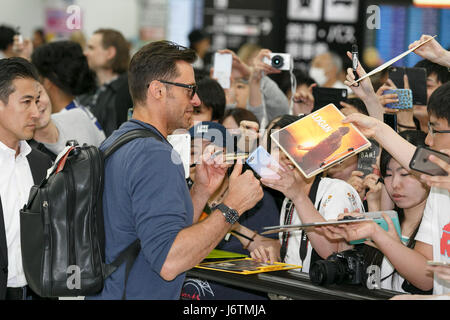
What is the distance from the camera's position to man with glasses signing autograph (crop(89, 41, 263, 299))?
2162 mm

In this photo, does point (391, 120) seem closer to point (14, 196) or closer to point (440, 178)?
point (440, 178)

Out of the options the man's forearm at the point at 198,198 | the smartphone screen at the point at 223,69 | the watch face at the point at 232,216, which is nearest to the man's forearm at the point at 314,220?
the man's forearm at the point at 198,198

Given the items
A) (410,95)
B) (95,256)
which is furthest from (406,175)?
(95,256)

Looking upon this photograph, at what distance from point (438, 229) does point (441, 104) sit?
21.4 inches

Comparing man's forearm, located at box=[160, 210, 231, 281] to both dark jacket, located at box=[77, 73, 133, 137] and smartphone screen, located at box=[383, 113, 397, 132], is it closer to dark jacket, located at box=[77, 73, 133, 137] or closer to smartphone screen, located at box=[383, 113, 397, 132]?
smartphone screen, located at box=[383, 113, 397, 132]

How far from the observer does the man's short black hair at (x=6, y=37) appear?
22.0ft

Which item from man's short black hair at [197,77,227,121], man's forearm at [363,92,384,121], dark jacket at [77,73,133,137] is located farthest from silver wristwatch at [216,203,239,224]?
dark jacket at [77,73,133,137]

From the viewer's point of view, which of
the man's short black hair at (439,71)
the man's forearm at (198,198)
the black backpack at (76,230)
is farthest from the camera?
the man's short black hair at (439,71)

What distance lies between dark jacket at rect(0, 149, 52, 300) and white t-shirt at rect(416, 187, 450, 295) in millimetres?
1837

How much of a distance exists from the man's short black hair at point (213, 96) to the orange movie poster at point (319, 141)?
4.60ft

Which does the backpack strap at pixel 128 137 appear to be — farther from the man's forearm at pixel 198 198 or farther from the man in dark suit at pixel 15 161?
the man in dark suit at pixel 15 161

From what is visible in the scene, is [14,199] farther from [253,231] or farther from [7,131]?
[253,231]

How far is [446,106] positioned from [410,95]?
99 cm

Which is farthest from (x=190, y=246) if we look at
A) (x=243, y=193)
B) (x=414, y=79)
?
(x=414, y=79)
